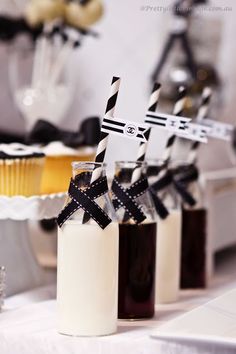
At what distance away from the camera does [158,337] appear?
1082 millimetres

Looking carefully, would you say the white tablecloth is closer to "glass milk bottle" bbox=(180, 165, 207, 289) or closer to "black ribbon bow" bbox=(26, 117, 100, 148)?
"glass milk bottle" bbox=(180, 165, 207, 289)

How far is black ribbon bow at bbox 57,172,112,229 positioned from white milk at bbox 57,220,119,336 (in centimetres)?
1

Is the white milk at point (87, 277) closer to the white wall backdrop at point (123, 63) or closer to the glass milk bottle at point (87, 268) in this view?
the glass milk bottle at point (87, 268)

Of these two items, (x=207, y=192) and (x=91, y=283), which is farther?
(x=207, y=192)

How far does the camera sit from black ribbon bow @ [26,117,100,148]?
157 centimetres

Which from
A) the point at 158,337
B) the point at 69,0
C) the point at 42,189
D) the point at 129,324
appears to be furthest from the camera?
the point at 69,0

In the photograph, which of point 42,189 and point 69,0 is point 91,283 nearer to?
point 42,189

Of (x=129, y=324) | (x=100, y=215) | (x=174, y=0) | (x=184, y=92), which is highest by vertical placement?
(x=174, y=0)

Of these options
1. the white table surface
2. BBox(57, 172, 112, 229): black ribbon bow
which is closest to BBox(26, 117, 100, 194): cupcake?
the white table surface

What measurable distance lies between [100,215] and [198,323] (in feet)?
0.61

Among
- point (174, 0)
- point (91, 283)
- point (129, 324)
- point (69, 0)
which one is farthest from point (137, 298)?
point (69, 0)

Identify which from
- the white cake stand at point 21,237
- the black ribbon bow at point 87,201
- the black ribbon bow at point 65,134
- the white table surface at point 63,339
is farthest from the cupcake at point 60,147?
the black ribbon bow at point 87,201

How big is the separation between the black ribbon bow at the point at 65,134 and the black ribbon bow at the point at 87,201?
42 centimetres

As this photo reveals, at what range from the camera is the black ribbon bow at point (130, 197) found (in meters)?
1.26
